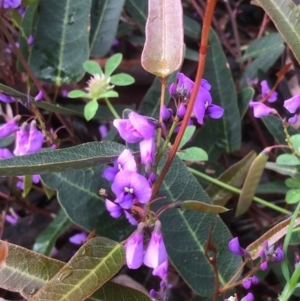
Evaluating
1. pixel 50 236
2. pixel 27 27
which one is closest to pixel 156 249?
pixel 50 236

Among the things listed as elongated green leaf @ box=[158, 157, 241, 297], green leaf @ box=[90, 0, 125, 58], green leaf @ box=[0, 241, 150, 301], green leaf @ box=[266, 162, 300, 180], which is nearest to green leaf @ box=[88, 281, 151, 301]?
green leaf @ box=[0, 241, 150, 301]

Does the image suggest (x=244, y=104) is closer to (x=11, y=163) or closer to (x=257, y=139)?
(x=257, y=139)

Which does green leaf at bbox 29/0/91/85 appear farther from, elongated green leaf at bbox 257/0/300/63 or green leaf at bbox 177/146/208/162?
elongated green leaf at bbox 257/0/300/63

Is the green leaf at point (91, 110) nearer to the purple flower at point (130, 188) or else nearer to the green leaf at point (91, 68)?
the green leaf at point (91, 68)

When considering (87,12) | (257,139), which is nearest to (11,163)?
(87,12)

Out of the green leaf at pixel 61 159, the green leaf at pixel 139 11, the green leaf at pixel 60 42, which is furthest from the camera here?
the green leaf at pixel 139 11

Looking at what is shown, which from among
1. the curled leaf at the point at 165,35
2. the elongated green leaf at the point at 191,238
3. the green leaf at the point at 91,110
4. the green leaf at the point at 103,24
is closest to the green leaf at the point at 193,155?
the elongated green leaf at the point at 191,238

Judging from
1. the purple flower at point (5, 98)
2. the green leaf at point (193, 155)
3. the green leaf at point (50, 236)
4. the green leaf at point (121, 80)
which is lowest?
the green leaf at point (50, 236)
